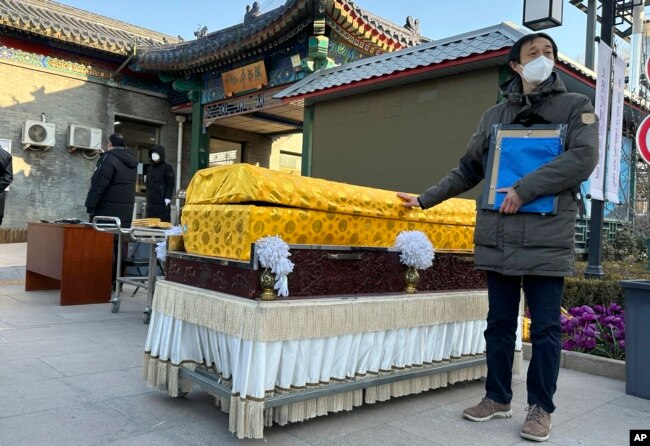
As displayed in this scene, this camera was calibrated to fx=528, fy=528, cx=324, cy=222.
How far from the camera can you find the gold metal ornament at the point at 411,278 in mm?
2904

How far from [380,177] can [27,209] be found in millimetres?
8716

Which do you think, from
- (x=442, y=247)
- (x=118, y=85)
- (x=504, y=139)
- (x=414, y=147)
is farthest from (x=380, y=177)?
(x=118, y=85)

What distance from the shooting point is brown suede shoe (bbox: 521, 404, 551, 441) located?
2396mm

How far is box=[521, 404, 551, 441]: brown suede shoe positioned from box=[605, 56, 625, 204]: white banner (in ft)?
11.5

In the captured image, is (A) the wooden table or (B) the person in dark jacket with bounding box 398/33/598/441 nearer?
(B) the person in dark jacket with bounding box 398/33/598/441

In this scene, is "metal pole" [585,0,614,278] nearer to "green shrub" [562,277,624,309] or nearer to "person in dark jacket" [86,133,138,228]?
"green shrub" [562,277,624,309]

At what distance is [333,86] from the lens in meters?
7.76

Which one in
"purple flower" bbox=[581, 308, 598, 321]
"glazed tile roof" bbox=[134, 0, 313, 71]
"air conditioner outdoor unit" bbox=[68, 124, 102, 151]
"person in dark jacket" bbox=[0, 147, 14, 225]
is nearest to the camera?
"purple flower" bbox=[581, 308, 598, 321]

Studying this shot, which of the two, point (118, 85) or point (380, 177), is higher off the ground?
point (118, 85)

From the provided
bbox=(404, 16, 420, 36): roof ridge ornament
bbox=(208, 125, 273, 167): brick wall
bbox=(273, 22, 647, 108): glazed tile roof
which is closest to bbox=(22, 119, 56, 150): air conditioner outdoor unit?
bbox=(208, 125, 273, 167): brick wall

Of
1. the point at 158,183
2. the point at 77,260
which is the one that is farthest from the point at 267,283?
the point at 158,183

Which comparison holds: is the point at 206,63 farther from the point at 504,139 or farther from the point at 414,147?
the point at 504,139

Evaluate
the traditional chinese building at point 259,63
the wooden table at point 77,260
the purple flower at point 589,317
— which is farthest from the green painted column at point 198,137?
the purple flower at point 589,317

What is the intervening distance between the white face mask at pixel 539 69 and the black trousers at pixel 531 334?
3.07ft
